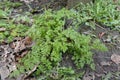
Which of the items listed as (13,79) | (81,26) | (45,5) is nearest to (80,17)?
(81,26)

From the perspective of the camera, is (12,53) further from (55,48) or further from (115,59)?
(115,59)

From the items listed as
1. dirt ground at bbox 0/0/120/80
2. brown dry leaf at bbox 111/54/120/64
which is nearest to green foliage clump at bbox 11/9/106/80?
dirt ground at bbox 0/0/120/80

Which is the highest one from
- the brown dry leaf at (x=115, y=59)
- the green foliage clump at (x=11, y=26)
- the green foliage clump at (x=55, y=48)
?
the green foliage clump at (x=11, y=26)

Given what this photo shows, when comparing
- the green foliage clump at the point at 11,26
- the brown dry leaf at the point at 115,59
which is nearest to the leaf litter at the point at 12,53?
the green foliage clump at the point at 11,26

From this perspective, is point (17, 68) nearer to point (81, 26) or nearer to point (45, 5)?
point (81, 26)

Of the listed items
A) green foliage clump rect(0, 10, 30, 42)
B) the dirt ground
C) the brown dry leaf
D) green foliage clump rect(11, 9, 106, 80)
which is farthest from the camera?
green foliage clump rect(0, 10, 30, 42)

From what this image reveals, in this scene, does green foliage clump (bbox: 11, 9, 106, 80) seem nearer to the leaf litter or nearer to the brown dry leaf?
the leaf litter

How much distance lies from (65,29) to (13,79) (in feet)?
3.42

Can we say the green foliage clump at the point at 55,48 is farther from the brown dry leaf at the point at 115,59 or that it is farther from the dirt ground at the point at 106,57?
the brown dry leaf at the point at 115,59

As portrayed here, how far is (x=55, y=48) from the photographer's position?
396 centimetres

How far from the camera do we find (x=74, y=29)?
4406 millimetres

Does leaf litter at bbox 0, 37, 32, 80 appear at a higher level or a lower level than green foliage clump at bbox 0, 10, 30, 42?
lower

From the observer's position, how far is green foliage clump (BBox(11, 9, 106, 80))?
3.95m

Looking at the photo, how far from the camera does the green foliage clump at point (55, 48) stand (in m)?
3.95
